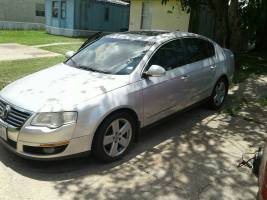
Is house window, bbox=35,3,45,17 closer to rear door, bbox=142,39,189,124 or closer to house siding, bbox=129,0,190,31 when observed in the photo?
house siding, bbox=129,0,190,31

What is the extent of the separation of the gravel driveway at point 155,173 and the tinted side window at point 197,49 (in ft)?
4.25

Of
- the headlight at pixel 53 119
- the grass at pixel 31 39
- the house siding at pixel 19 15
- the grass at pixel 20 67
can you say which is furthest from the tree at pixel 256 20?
the house siding at pixel 19 15

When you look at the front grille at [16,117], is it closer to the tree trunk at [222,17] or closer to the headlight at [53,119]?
the headlight at [53,119]

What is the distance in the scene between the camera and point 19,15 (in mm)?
30750

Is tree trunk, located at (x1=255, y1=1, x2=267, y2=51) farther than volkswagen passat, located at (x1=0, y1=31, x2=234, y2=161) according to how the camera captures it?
Yes

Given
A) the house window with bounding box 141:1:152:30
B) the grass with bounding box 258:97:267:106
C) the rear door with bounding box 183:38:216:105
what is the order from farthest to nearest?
the house window with bounding box 141:1:152:30 → the grass with bounding box 258:97:267:106 → the rear door with bounding box 183:38:216:105

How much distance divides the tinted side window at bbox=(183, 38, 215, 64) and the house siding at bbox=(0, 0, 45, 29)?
81.7ft

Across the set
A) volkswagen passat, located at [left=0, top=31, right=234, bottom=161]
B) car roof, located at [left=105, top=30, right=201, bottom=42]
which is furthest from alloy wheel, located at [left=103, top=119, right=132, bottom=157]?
car roof, located at [left=105, top=30, right=201, bottom=42]

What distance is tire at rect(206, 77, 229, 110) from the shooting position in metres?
7.06

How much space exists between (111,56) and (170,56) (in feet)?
3.15

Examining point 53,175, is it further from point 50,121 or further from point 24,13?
point 24,13

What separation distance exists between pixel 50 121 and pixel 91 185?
894 mm

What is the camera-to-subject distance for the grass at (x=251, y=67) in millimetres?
10634

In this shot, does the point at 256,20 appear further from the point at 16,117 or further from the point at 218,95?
the point at 16,117
